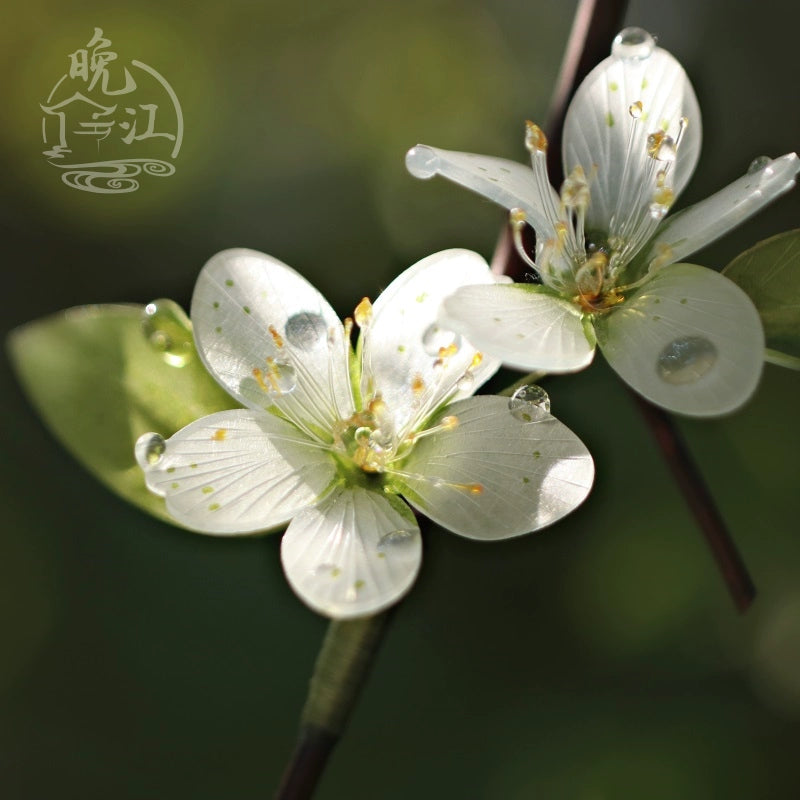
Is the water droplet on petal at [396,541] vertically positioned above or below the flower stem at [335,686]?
above

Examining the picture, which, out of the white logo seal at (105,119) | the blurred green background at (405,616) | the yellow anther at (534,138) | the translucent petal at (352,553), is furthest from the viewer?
the blurred green background at (405,616)

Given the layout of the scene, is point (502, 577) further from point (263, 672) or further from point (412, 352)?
point (412, 352)

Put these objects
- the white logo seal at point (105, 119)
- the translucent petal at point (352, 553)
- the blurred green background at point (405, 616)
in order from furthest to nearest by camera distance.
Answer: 1. the blurred green background at point (405, 616)
2. the white logo seal at point (105, 119)
3. the translucent petal at point (352, 553)

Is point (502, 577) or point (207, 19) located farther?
point (207, 19)

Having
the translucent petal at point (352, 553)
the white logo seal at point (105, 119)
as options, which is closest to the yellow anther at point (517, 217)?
the translucent petal at point (352, 553)

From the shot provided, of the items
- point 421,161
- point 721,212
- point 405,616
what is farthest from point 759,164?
point 405,616

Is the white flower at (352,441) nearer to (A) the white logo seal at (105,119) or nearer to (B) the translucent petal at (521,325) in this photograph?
(B) the translucent petal at (521,325)

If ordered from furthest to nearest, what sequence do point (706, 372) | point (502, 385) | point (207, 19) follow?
point (207, 19) < point (502, 385) < point (706, 372)

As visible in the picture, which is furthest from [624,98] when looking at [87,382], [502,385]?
[87,382]
